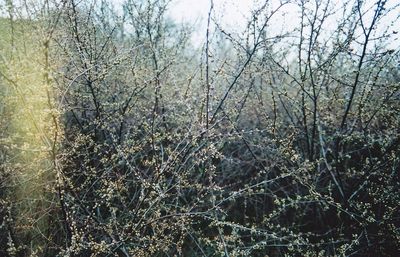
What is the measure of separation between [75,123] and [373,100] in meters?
3.48

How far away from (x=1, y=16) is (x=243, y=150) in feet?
11.5

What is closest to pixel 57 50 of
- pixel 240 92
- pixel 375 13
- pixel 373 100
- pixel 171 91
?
pixel 171 91

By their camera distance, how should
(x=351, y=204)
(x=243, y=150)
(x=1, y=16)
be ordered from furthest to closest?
(x=243, y=150) → (x=1, y=16) → (x=351, y=204)

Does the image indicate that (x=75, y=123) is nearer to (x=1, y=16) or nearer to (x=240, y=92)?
(x=1, y=16)

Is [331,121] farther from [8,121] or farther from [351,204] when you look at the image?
[8,121]

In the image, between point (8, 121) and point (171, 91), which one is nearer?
point (8, 121)

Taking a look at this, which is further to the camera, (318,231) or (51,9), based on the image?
(318,231)

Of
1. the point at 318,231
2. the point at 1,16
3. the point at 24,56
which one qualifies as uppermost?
the point at 1,16

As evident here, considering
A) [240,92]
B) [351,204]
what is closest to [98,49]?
[240,92]

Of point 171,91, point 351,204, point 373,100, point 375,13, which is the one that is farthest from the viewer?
point 171,91

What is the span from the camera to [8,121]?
4.06 metres

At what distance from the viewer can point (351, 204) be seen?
3850mm

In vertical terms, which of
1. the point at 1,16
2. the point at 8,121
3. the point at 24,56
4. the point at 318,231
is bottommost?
the point at 318,231

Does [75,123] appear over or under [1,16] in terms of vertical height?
under
